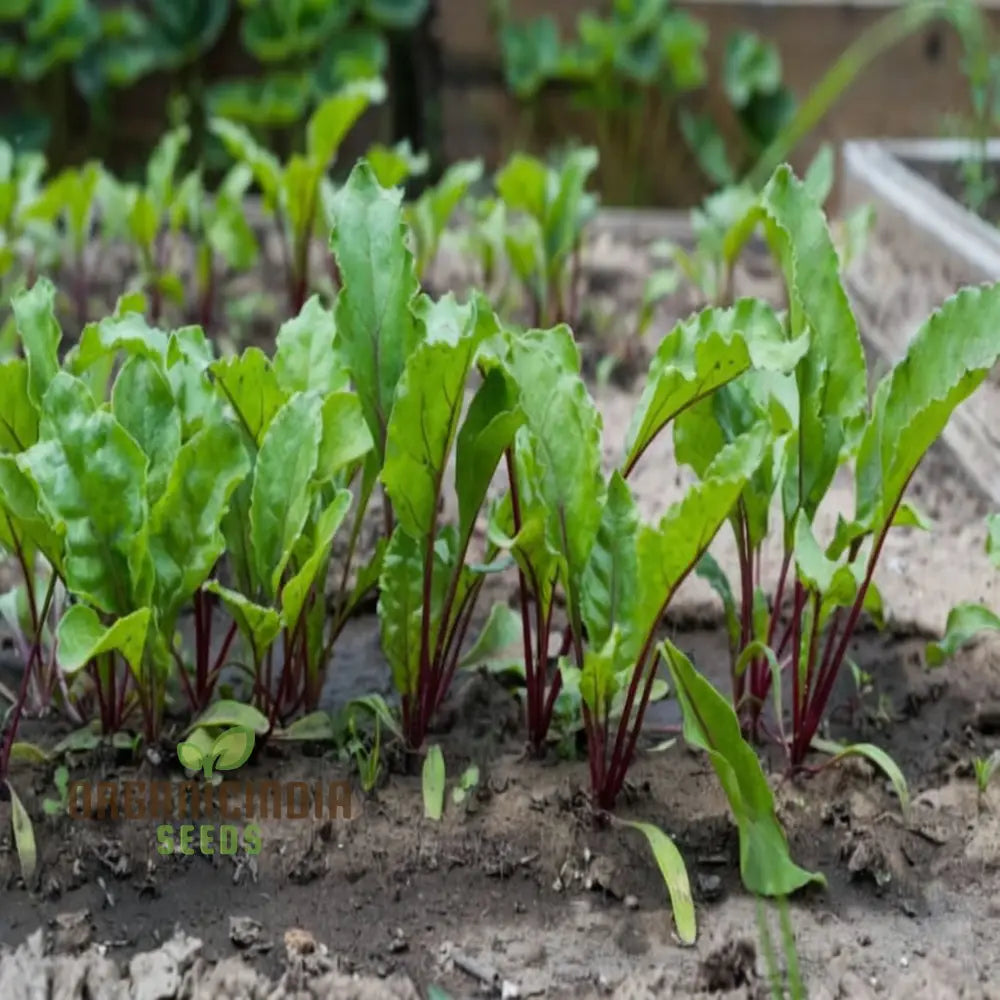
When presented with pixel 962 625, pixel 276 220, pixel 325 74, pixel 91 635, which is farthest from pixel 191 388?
pixel 325 74

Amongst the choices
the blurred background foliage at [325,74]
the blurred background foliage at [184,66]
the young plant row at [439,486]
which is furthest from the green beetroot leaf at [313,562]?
the blurred background foliage at [184,66]

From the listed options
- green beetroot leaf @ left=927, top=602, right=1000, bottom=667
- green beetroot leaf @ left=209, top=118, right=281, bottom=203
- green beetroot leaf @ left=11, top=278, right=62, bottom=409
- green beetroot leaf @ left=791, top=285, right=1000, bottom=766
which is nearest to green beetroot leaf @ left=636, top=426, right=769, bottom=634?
green beetroot leaf @ left=791, top=285, right=1000, bottom=766

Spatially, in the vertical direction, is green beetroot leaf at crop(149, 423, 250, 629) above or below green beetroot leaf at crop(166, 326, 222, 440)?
below

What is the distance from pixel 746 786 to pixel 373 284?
1.72 feet

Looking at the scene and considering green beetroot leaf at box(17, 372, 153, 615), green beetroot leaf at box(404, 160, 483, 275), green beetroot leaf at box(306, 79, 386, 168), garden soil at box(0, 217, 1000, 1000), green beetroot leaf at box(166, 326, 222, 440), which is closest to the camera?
garden soil at box(0, 217, 1000, 1000)

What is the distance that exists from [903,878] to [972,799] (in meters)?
0.13

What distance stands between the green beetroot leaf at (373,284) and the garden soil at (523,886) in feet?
1.12

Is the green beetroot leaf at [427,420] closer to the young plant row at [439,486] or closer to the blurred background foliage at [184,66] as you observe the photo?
the young plant row at [439,486]

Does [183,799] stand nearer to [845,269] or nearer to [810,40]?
[845,269]

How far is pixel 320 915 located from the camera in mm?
1062

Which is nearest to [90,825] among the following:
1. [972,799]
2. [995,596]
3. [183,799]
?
[183,799]

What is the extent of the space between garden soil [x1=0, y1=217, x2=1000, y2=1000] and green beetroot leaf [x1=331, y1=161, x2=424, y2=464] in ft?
1.12

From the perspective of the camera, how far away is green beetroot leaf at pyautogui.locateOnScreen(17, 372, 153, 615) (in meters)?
1.09

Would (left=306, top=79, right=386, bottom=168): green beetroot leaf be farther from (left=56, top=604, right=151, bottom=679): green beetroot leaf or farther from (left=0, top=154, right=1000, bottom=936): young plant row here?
(left=56, top=604, right=151, bottom=679): green beetroot leaf
